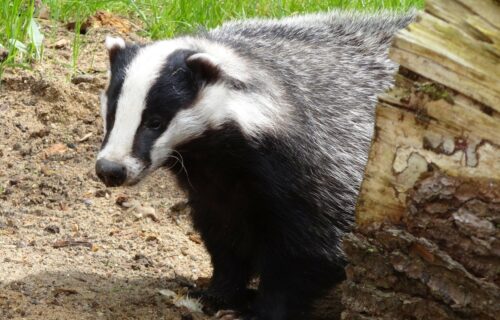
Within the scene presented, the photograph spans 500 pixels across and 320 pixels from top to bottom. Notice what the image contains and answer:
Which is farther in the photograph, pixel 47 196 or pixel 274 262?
pixel 47 196

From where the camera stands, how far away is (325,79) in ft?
14.2

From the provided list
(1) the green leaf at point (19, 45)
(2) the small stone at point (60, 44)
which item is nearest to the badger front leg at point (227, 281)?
(1) the green leaf at point (19, 45)

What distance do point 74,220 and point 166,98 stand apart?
149 centimetres

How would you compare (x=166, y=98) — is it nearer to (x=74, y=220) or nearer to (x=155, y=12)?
(x=74, y=220)

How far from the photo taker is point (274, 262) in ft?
13.5

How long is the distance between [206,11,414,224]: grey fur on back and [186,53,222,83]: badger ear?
0.62 feet

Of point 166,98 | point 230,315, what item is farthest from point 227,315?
point 166,98

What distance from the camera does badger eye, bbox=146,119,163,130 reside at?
3795 mm

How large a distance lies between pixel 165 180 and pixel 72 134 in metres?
0.66

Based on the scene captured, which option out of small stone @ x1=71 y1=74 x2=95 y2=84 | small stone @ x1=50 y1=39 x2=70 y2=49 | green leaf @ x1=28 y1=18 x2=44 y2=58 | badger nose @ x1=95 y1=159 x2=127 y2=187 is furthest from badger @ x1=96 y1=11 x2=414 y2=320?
small stone @ x1=50 y1=39 x2=70 y2=49

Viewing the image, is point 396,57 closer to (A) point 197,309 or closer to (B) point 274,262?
(B) point 274,262

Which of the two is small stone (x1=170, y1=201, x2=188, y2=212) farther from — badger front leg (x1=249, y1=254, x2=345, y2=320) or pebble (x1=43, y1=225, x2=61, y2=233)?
badger front leg (x1=249, y1=254, x2=345, y2=320)

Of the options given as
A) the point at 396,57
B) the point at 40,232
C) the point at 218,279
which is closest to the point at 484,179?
the point at 396,57

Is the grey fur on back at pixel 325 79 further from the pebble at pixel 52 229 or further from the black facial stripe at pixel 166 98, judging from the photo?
the pebble at pixel 52 229
